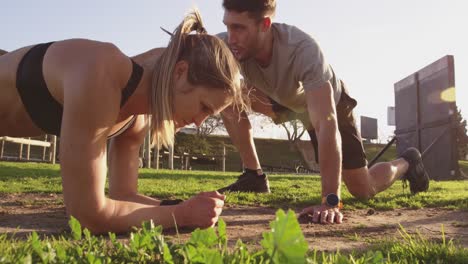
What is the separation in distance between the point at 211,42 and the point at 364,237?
141 cm

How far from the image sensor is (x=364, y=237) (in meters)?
2.60

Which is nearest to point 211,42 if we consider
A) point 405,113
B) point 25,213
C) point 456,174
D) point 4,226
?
point 4,226

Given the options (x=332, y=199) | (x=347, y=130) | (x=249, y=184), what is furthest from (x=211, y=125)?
(x=332, y=199)

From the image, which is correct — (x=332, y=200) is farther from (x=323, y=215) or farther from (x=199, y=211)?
(x=199, y=211)

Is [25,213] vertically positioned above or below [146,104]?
below

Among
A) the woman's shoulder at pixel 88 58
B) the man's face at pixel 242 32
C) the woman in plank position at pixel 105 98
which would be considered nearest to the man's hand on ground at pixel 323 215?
the woman in plank position at pixel 105 98

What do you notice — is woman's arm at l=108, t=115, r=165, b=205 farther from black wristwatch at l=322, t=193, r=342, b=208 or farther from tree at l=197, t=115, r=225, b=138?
tree at l=197, t=115, r=225, b=138

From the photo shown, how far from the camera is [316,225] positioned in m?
2.96

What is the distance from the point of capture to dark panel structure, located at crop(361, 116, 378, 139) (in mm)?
43750

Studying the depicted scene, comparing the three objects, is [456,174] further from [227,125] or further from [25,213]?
[25,213]

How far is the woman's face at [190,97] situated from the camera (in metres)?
2.31

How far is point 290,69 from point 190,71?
1.68m

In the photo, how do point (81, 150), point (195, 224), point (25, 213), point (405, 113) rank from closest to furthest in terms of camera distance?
point (81, 150)
point (195, 224)
point (25, 213)
point (405, 113)

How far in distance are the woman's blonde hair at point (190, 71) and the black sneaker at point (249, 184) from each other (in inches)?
99.1
